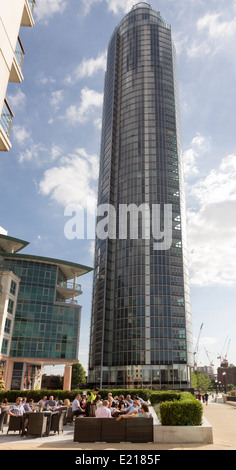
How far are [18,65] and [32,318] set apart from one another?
4345 centimetres

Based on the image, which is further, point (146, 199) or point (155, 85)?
point (155, 85)

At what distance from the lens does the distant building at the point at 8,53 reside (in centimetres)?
913

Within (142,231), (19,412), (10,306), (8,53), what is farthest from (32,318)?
(142,231)

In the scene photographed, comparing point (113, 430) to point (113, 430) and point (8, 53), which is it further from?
point (8, 53)

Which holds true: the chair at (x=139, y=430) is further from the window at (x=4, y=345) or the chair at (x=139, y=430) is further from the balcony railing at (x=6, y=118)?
the window at (x=4, y=345)

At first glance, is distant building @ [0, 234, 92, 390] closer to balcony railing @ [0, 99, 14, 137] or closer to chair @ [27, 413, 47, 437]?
chair @ [27, 413, 47, 437]

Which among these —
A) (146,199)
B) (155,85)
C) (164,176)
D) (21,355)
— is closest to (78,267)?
(21,355)

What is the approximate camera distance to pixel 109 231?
98.2 metres

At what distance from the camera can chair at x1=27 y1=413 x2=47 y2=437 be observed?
12836mm

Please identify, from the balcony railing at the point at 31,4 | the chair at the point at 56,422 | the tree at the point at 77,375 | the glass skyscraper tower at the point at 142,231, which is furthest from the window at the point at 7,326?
the tree at the point at 77,375

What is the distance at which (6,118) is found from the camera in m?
11.4

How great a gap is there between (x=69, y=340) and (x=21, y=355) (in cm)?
731

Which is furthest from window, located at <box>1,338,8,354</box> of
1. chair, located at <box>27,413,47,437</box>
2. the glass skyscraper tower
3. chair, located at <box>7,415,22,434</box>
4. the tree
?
the tree

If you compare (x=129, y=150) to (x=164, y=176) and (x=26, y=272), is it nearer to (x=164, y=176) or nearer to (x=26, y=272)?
(x=164, y=176)
